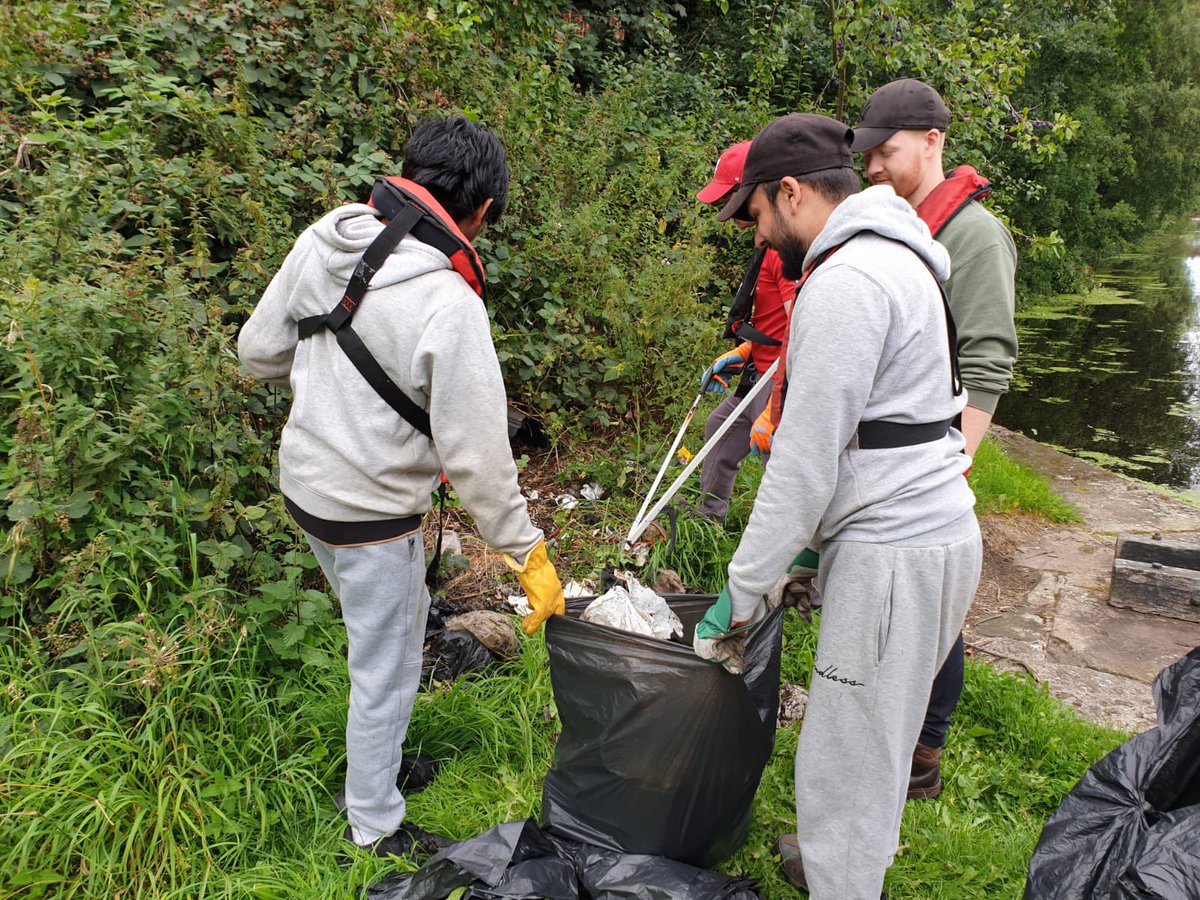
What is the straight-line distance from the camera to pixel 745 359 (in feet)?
11.9

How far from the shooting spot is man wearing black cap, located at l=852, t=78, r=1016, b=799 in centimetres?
226

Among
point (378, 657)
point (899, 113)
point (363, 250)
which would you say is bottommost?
point (378, 657)

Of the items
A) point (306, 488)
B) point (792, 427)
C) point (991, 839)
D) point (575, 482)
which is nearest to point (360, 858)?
point (306, 488)

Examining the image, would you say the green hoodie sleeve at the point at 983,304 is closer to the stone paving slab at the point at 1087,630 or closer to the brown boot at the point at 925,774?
the brown boot at the point at 925,774

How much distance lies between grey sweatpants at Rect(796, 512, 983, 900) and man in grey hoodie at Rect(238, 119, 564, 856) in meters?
0.69

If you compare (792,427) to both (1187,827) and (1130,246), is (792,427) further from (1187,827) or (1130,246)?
(1130,246)

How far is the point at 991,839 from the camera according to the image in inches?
90.4

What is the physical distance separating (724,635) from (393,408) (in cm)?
89

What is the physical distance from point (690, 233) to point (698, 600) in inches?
139

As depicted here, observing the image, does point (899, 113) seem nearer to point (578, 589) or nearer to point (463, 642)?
point (578, 589)

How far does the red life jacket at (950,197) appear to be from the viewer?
92.3 inches

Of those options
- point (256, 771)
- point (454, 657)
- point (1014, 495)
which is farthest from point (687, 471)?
point (1014, 495)

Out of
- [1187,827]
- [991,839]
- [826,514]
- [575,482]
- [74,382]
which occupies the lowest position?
[575,482]

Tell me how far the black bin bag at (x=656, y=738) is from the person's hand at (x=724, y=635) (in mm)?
39
